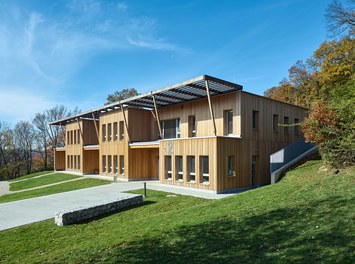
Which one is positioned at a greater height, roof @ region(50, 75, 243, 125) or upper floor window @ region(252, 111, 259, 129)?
roof @ region(50, 75, 243, 125)

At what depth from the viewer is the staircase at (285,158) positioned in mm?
17141

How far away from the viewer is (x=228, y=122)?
19594mm

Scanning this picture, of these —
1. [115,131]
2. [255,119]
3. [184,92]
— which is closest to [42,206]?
[184,92]

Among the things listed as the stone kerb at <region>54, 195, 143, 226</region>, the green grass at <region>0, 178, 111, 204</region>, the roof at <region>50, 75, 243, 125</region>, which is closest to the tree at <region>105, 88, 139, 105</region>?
the roof at <region>50, 75, 243, 125</region>

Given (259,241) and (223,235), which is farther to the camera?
(223,235)

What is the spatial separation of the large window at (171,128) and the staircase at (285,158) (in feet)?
27.8

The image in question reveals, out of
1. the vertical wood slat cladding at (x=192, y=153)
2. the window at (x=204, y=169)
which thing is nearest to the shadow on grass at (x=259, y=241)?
Result: the vertical wood slat cladding at (x=192, y=153)

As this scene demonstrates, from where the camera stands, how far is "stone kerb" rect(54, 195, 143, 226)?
1080 centimetres

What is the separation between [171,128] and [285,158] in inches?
390

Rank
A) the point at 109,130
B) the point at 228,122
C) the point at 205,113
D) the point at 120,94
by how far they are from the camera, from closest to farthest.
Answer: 1. the point at 228,122
2. the point at 205,113
3. the point at 109,130
4. the point at 120,94

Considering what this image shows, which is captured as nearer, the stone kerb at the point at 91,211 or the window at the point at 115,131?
the stone kerb at the point at 91,211

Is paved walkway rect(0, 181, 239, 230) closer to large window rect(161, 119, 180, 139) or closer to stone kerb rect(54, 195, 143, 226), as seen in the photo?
stone kerb rect(54, 195, 143, 226)

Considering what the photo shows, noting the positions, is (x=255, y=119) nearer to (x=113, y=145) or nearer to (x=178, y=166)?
(x=178, y=166)

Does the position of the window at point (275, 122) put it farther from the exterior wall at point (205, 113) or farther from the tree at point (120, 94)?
the tree at point (120, 94)
